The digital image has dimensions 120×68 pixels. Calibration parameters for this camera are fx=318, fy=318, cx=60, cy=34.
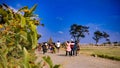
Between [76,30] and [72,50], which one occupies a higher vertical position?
[76,30]

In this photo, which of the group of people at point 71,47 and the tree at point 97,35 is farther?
the tree at point 97,35

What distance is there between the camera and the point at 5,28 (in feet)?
4.57

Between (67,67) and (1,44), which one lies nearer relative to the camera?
(1,44)

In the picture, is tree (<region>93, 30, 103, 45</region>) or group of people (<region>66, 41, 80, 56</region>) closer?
group of people (<region>66, 41, 80, 56</region>)

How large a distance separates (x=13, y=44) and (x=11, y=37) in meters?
0.03

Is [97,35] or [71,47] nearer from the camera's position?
[71,47]

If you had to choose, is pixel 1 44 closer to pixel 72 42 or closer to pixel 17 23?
pixel 17 23

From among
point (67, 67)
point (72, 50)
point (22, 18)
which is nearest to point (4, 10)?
point (22, 18)

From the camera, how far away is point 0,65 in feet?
4.20

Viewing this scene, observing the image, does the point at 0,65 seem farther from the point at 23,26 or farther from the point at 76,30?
the point at 76,30

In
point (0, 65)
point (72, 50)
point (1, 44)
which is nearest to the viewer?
point (0, 65)

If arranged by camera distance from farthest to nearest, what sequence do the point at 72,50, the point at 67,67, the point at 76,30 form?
the point at 76,30, the point at 72,50, the point at 67,67

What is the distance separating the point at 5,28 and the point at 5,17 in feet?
0.22

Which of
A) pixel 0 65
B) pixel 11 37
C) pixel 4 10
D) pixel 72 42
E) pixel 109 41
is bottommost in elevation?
pixel 0 65
